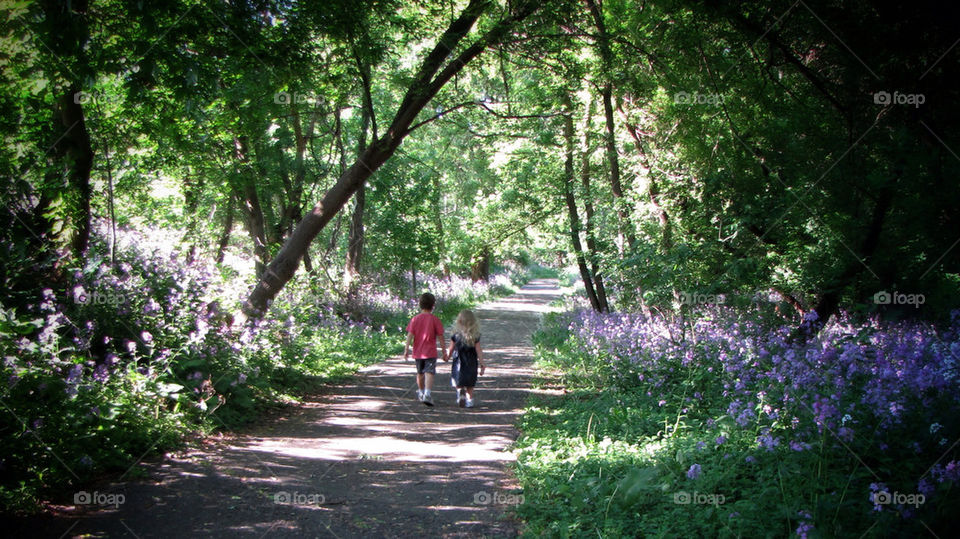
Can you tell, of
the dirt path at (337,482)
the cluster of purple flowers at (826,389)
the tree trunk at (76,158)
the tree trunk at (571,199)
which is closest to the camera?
the cluster of purple flowers at (826,389)

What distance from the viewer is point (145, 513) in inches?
182

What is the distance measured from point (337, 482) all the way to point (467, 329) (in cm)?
407

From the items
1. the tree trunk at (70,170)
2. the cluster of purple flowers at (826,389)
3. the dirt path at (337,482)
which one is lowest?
the dirt path at (337,482)

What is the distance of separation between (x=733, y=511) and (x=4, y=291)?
700 centimetres

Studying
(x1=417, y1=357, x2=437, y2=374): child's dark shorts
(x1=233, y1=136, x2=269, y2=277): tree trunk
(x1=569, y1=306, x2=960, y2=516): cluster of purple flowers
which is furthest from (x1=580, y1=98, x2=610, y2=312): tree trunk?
(x1=233, y1=136, x2=269, y2=277): tree trunk

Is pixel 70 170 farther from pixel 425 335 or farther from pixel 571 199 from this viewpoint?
pixel 571 199

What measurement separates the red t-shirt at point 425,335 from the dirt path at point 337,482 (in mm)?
908

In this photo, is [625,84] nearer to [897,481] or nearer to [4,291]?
[897,481]

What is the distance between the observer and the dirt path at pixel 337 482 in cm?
453

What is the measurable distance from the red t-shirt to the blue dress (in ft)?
1.11

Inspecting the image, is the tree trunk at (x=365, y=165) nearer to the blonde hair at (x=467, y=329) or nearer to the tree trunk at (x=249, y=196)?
the blonde hair at (x=467, y=329)

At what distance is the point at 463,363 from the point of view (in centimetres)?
937

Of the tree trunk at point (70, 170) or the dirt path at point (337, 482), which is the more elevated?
the tree trunk at point (70, 170)

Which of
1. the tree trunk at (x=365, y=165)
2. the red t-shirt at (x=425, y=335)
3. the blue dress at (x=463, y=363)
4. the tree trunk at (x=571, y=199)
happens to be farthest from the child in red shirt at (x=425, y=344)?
the tree trunk at (x=571, y=199)
